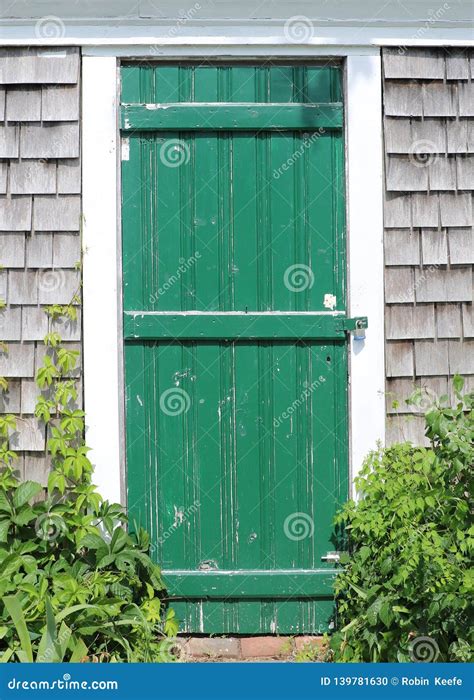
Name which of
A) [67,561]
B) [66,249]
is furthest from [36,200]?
[67,561]

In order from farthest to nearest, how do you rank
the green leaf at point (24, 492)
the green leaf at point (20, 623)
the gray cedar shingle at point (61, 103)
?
1. the gray cedar shingle at point (61, 103)
2. the green leaf at point (24, 492)
3. the green leaf at point (20, 623)

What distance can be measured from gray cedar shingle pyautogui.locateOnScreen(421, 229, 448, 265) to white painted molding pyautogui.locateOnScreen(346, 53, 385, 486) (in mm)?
213

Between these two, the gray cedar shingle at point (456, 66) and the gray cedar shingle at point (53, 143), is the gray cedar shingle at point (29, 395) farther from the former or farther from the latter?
the gray cedar shingle at point (456, 66)

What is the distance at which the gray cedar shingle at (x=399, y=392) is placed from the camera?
3783 mm

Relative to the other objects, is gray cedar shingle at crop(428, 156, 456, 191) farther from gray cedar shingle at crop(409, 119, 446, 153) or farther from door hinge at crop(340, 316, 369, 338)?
door hinge at crop(340, 316, 369, 338)

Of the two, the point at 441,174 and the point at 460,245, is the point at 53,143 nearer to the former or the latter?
the point at 441,174

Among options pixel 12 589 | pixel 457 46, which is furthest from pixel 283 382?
pixel 457 46

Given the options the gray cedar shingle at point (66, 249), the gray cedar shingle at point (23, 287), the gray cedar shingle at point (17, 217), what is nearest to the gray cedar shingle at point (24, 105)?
the gray cedar shingle at point (17, 217)

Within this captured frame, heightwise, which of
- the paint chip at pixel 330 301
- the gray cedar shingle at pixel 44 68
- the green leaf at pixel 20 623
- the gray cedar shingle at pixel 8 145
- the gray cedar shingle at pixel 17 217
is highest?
the gray cedar shingle at pixel 44 68

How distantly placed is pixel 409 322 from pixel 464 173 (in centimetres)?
77

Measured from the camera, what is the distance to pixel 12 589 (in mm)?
3299

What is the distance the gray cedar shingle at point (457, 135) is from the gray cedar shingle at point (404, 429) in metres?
1.31

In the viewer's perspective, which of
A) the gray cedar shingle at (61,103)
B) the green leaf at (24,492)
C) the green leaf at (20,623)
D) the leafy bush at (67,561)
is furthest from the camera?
the gray cedar shingle at (61,103)

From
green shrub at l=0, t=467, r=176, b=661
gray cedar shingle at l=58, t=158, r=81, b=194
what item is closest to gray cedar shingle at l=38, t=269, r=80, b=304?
gray cedar shingle at l=58, t=158, r=81, b=194
